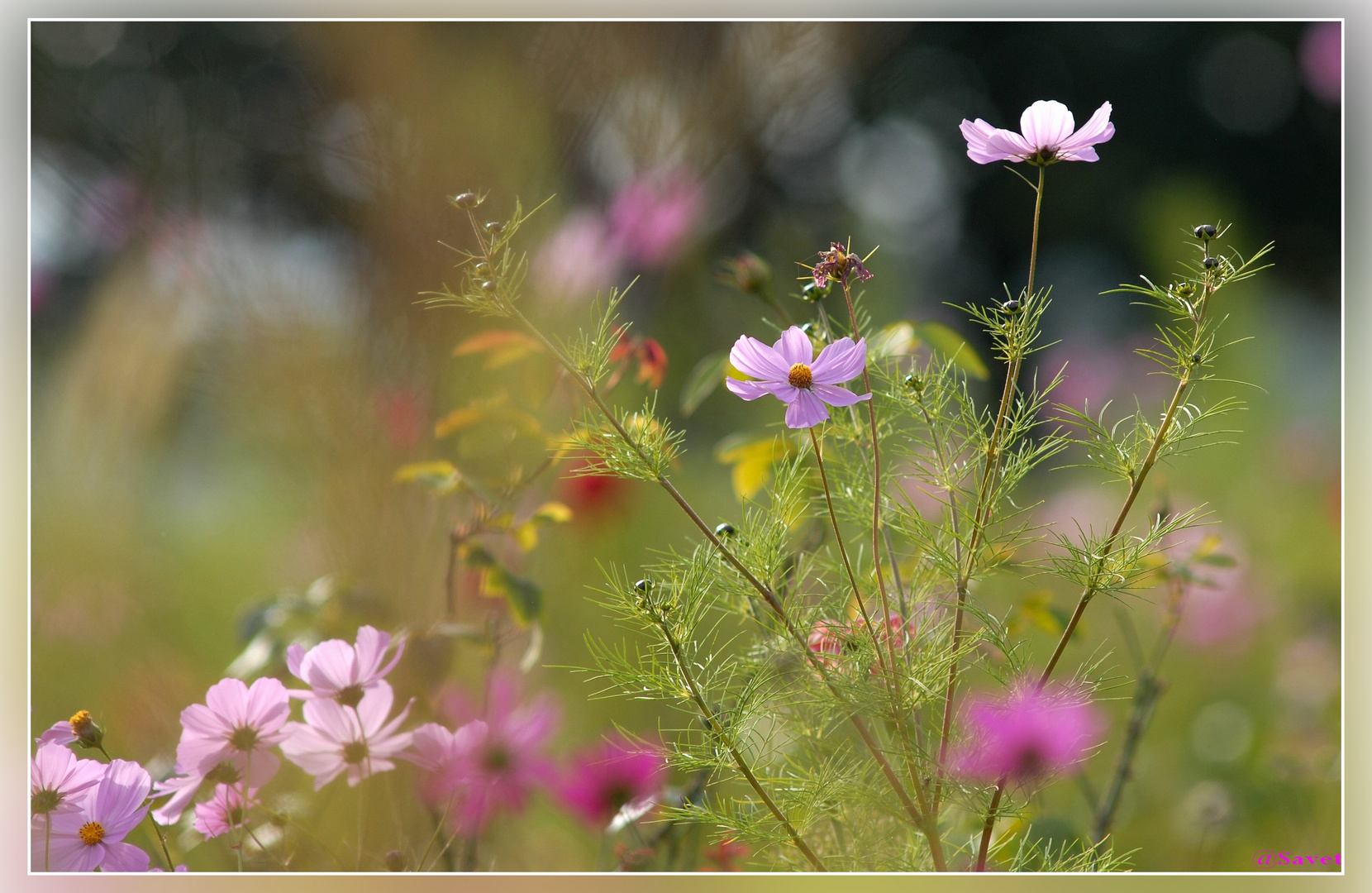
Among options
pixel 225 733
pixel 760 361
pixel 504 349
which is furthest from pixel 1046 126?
pixel 225 733

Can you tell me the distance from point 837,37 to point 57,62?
1.19 ft

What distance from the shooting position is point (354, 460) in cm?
22

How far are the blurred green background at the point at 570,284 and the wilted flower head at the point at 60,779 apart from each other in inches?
0.9

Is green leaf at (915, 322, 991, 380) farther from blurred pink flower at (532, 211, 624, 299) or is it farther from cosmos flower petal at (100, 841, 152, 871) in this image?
cosmos flower petal at (100, 841, 152, 871)

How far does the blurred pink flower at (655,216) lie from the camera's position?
0.36 meters

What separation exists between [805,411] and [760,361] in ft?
0.06

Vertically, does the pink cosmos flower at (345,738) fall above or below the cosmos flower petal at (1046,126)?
below

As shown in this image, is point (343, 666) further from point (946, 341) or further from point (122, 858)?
point (946, 341)

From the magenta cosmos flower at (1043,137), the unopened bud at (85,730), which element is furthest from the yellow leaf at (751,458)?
the unopened bud at (85,730)

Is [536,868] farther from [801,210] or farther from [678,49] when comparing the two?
[801,210]

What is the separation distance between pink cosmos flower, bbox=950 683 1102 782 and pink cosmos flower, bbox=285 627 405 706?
0.66 ft

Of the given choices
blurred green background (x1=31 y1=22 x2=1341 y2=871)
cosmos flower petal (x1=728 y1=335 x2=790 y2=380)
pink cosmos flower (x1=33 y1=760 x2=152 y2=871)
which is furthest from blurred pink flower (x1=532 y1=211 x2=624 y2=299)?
pink cosmos flower (x1=33 y1=760 x2=152 y2=871)

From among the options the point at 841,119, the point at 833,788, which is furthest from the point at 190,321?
the point at 841,119

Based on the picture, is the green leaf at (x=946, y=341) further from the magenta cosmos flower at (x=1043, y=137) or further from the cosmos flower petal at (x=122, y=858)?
the cosmos flower petal at (x=122, y=858)
